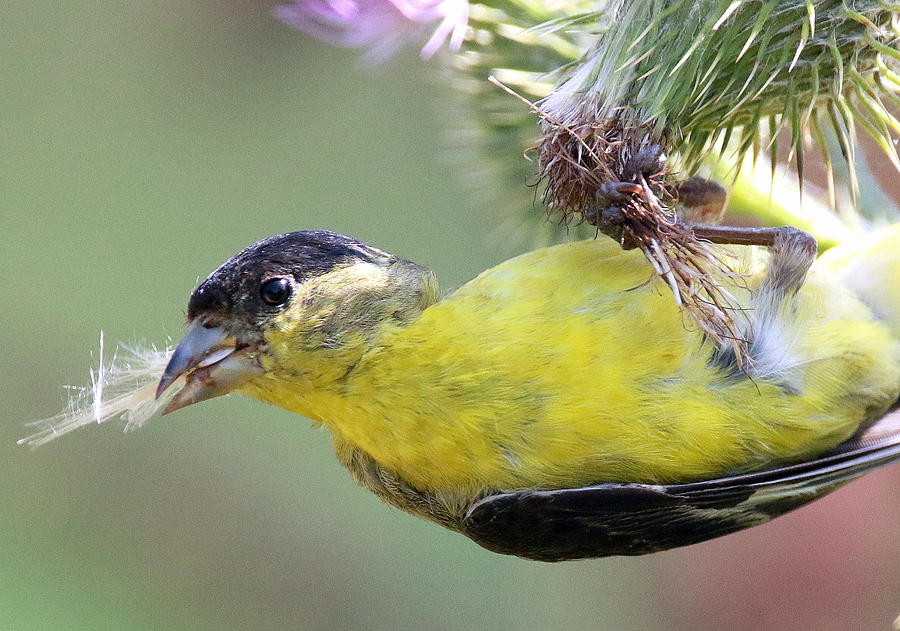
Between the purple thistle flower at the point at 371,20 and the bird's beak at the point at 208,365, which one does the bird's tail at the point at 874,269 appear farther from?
the bird's beak at the point at 208,365

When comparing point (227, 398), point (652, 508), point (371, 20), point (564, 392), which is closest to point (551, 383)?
point (564, 392)

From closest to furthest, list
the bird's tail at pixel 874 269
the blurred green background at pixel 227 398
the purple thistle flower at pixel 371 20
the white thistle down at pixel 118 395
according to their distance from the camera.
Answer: the white thistle down at pixel 118 395
the bird's tail at pixel 874 269
the purple thistle flower at pixel 371 20
the blurred green background at pixel 227 398

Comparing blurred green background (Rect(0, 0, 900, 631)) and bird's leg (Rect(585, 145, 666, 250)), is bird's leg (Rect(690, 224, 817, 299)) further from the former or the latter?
blurred green background (Rect(0, 0, 900, 631))

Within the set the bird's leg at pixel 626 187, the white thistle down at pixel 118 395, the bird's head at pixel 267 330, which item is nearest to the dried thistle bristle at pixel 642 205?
the bird's leg at pixel 626 187

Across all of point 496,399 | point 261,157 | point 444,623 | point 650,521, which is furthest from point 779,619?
point 261,157

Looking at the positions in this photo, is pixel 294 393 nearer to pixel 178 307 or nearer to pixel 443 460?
pixel 443 460

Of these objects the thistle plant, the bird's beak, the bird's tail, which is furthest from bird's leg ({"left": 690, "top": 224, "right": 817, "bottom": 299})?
the bird's beak

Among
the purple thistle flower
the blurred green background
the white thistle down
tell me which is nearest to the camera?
the white thistle down
